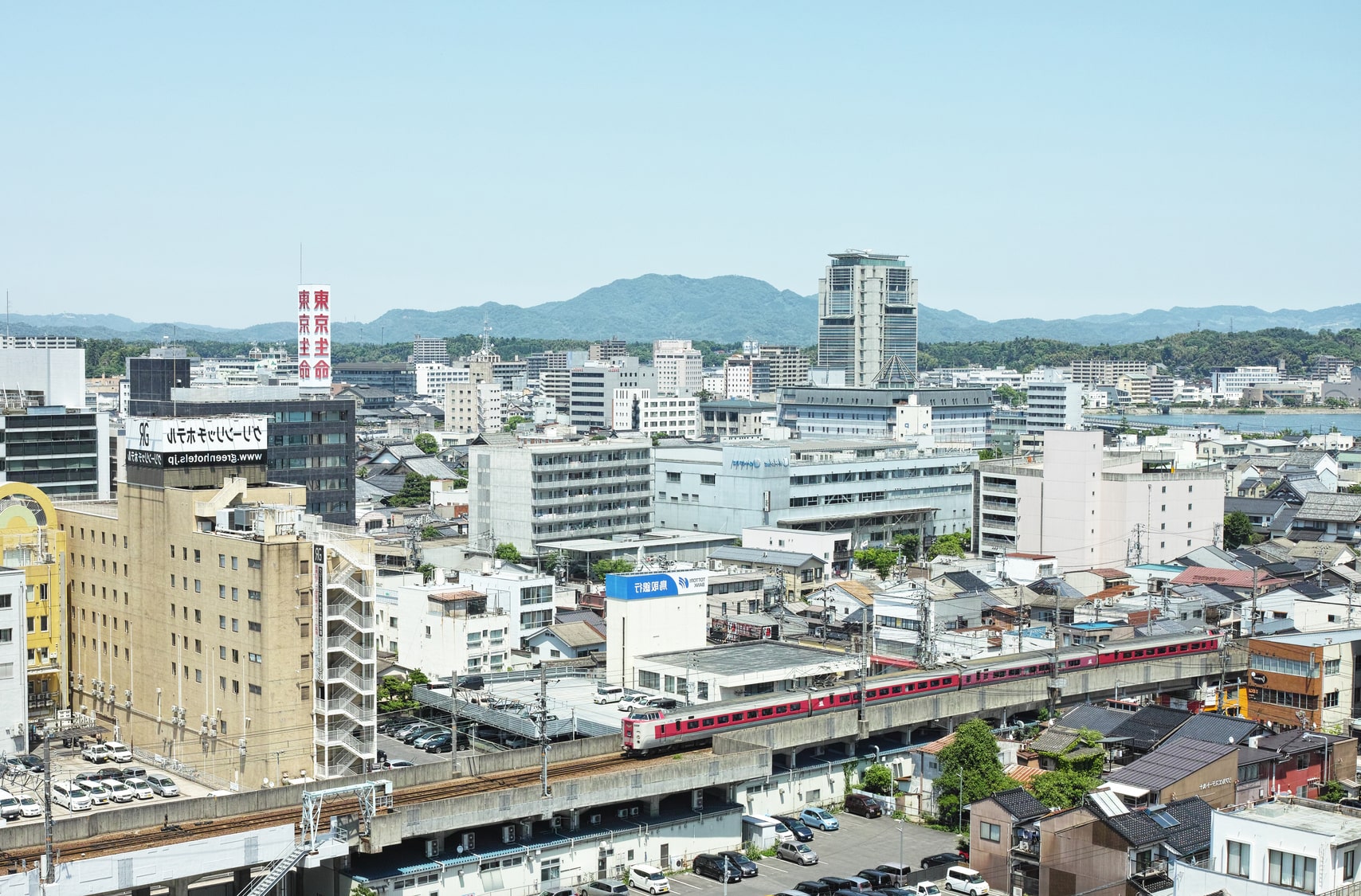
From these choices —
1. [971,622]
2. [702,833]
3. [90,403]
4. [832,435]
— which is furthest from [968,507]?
[90,403]

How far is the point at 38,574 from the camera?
104 ft

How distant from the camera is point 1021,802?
77.4 feet

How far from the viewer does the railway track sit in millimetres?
20609

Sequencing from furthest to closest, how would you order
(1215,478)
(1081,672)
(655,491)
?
1. (655,491)
2. (1215,478)
3. (1081,672)

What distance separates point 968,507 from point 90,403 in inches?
2799

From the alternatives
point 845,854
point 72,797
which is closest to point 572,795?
point 845,854

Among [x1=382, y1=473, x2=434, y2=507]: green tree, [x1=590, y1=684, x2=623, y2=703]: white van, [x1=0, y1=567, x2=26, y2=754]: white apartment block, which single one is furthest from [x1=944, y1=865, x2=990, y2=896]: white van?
[x1=382, y1=473, x2=434, y2=507]: green tree

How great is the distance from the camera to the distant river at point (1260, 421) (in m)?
148

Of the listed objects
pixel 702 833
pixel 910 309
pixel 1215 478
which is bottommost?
pixel 702 833

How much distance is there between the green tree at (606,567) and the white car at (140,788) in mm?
22695

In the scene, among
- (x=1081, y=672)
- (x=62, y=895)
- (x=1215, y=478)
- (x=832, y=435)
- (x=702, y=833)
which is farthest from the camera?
(x=832, y=435)

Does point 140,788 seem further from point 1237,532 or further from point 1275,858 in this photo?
point 1237,532

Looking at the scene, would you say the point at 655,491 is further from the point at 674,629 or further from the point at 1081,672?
the point at 1081,672

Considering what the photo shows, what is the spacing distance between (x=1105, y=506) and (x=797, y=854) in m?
33.0
